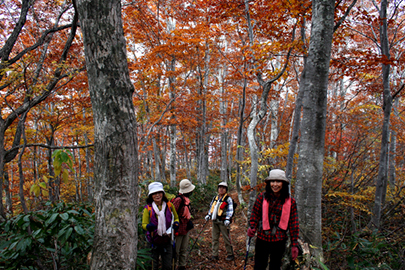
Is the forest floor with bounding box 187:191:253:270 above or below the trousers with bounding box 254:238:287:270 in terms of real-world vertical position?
below

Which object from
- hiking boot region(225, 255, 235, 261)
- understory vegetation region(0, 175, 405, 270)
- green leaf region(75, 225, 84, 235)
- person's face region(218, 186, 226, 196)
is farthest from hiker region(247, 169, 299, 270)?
green leaf region(75, 225, 84, 235)

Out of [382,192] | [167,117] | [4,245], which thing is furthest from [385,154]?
[167,117]

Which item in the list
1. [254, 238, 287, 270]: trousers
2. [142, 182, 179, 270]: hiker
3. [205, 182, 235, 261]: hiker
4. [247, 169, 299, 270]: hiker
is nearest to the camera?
[247, 169, 299, 270]: hiker

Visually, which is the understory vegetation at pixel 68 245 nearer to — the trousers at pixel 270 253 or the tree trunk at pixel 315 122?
the trousers at pixel 270 253

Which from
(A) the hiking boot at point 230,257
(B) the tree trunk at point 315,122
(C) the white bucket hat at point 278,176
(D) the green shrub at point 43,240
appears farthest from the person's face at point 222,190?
(D) the green shrub at point 43,240

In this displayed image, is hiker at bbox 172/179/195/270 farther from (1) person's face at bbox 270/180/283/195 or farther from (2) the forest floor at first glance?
Answer: (1) person's face at bbox 270/180/283/195

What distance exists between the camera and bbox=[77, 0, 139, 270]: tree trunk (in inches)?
71.7

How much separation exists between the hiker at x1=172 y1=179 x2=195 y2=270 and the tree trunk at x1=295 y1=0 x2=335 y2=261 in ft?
6.33

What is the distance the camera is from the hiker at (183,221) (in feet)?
12.1

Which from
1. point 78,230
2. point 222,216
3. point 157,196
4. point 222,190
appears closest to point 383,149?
point 222,190

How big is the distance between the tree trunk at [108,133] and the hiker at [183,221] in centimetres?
183

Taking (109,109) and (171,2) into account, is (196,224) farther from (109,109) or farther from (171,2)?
(171,2)

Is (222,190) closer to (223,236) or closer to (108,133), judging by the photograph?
(223,236)

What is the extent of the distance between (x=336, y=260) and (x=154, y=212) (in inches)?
122
